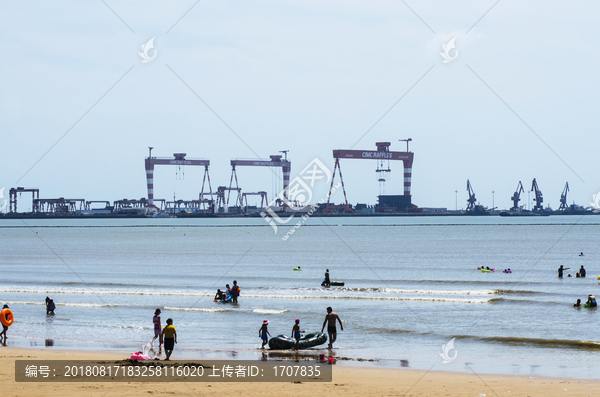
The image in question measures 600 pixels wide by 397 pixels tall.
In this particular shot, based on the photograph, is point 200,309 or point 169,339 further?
point 200,309

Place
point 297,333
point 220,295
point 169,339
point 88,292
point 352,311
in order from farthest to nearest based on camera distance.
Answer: point 88,292
point 220,295
point 352,311
point 297,333
point 169,339

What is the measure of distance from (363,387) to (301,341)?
513 cm

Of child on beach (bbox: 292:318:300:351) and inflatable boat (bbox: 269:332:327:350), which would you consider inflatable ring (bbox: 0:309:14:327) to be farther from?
child on beach (bbox: 292:318:300:351)

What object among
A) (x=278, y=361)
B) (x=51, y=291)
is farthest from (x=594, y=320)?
→ (x=51, y=291)

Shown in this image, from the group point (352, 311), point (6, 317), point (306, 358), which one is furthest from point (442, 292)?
point (6, 317)

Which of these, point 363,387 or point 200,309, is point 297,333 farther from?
point 200,309

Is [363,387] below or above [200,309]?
below

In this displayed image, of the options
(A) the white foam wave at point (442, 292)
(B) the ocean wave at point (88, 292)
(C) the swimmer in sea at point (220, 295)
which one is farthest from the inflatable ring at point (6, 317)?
(A) the white foam wave at point (442, 292)

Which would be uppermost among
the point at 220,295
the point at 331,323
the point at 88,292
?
the point at 331,323

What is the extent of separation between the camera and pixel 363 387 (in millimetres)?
13281

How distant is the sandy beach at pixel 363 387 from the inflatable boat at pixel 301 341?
2.84m

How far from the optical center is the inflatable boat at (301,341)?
18.2m

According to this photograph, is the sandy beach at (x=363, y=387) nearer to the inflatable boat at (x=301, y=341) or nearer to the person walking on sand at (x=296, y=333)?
the person walking on sand at (x=296, y=333)

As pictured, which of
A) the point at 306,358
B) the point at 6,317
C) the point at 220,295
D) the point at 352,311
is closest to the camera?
the point at 306,358
